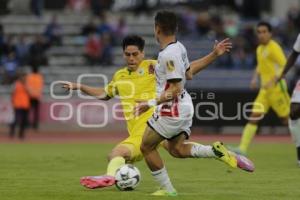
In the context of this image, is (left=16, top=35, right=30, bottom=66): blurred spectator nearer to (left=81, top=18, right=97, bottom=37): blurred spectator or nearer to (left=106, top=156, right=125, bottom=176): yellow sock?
(left=81, top=18, right=97, bottom=37): blurred spectator

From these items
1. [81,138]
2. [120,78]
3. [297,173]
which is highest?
[120,78]

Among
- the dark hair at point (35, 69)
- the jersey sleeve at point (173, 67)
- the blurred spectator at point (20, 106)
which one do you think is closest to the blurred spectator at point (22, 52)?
the dark hair at point (35, 69)

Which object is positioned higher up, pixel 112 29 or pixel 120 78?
pixel 120 78

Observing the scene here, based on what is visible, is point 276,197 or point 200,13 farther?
point 200,13

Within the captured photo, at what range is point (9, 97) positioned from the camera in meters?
30.3

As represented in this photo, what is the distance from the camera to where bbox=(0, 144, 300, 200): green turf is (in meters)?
11.7

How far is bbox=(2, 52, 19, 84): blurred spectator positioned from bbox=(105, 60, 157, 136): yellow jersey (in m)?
19.1

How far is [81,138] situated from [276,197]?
16.3 m

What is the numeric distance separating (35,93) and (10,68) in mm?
2709

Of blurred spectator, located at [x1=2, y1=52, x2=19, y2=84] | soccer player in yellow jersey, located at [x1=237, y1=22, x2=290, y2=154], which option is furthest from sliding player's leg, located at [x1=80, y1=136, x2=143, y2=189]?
blurred spectator, located at [x1=2, y1=52, x2=19, y2=84]

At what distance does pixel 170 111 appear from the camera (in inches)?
440

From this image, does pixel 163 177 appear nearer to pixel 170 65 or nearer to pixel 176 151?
pixel 176 151

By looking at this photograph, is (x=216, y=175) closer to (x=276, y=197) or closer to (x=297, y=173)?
(x=297, y=173)

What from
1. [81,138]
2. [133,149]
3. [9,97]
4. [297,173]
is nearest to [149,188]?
[133,149]
